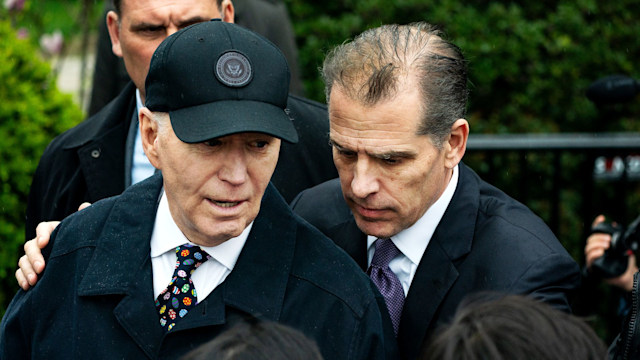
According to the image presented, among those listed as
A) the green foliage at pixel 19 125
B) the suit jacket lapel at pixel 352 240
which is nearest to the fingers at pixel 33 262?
the suit jacket lapel at pixel 352 240

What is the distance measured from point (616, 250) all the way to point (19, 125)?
314 centimetres

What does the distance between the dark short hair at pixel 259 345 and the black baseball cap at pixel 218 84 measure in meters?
0.60

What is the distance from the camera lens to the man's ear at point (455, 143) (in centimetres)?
289

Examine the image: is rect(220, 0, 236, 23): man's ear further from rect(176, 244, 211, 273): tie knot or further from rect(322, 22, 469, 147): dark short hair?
rect(176, 244, 211, 273): tie knot

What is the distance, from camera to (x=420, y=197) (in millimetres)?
2824

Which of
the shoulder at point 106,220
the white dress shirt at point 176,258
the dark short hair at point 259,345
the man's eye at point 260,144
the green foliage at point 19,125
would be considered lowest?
the green foliage at point 19,125

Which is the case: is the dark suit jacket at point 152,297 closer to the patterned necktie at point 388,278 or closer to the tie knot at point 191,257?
the tie knot at point 191,257

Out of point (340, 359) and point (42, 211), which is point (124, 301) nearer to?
point (340, 359)

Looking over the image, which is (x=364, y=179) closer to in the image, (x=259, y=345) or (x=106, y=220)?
(x=106, y=220)

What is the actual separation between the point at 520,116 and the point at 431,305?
3.99 m

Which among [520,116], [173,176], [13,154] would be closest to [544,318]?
[173,176]

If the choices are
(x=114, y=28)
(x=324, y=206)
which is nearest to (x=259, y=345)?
(x=324, y=206)

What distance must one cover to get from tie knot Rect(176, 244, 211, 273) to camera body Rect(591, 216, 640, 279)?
1.97 m

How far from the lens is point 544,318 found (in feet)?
6.00
